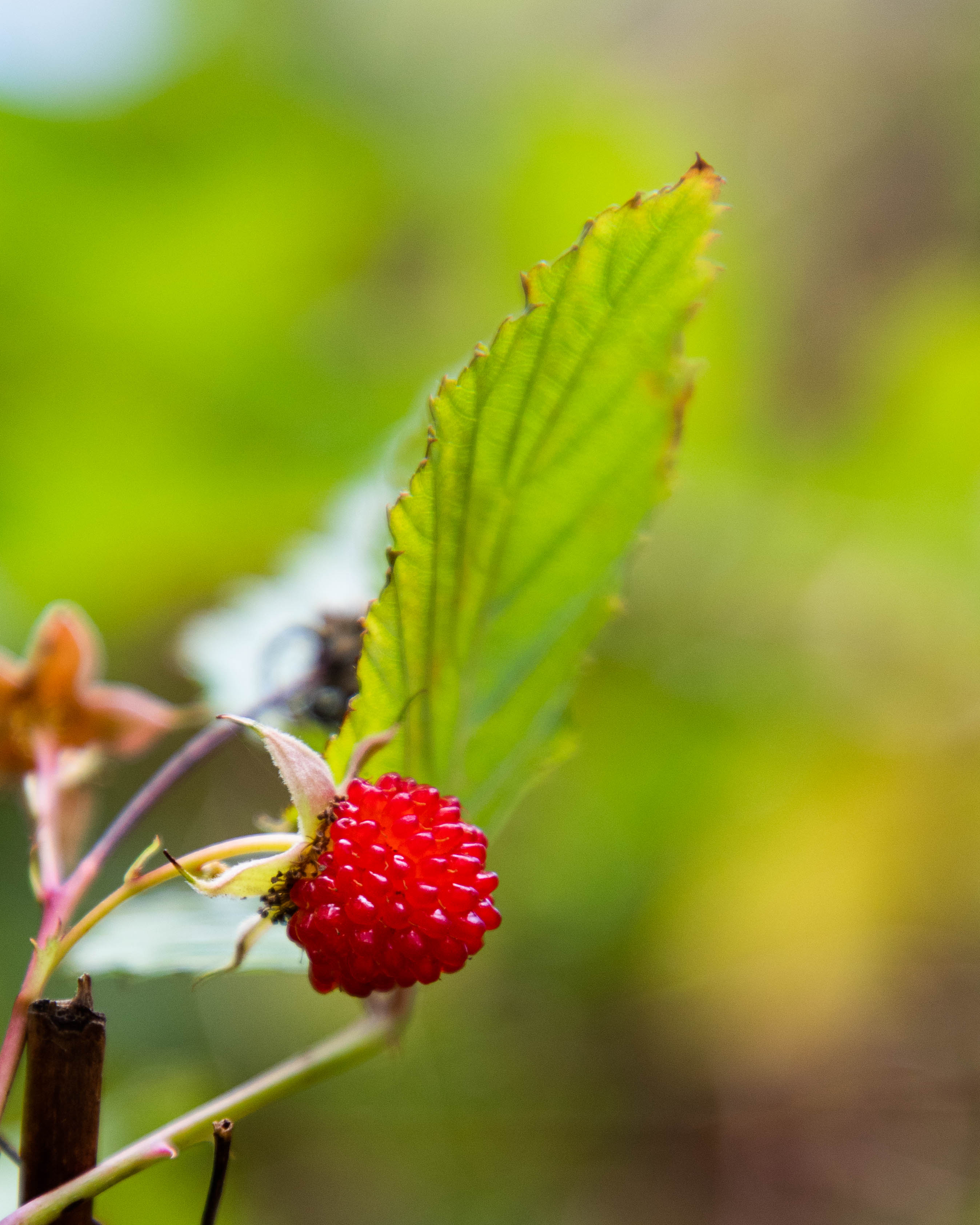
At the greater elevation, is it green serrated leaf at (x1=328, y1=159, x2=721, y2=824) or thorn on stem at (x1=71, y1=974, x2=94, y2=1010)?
green serrated leaf at (x1=328, y1=159, x2=721, y2=824)

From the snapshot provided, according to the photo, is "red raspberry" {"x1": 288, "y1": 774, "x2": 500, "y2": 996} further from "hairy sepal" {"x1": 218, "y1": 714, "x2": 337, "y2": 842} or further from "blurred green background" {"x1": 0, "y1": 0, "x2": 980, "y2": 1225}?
"blurred green background" {"x1": 0, "y1": 0, "x2": 980, "y2": 1225}

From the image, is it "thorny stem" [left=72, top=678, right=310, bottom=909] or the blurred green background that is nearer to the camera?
"thorny stem" [left=72, top=678, right=310, bottom=909]

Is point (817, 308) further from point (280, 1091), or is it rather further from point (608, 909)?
point (280, 1091)

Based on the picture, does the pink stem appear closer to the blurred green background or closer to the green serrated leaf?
the green serrated leaf

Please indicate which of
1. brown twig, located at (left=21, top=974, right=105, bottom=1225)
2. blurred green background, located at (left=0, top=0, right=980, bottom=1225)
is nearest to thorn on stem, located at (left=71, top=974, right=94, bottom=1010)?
brown twig, located at (left=21, top=974, right=105, bottom=1225)

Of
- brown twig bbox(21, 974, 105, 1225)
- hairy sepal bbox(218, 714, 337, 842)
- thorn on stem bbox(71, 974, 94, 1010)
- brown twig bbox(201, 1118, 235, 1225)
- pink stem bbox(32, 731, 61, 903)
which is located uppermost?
pink stem bbox(32, 731, 61, 903)
